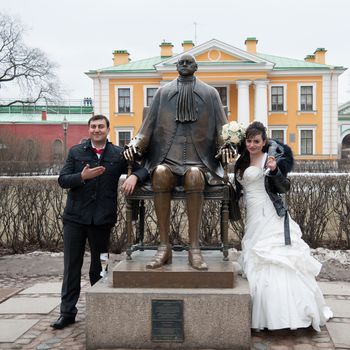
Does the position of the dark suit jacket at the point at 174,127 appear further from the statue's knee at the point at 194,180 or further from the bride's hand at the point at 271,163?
the bride's hand at the point at 271,163

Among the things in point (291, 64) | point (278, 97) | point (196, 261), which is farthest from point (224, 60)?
point (196, 261)

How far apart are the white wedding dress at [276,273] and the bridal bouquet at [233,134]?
0.29m

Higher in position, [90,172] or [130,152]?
[130,152]

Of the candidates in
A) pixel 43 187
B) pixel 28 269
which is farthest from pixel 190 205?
pixel 43 187

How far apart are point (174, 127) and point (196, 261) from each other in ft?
4.29

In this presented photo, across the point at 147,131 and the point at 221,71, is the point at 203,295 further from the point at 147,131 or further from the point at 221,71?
the point at 221,71

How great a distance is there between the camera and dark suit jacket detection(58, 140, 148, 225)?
4664mm

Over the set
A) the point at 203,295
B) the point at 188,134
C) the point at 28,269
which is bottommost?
the point at 28,269

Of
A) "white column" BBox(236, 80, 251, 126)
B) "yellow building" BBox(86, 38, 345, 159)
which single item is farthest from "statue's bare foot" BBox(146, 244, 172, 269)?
"yellow building" BBox(86, 38, 345, 159)

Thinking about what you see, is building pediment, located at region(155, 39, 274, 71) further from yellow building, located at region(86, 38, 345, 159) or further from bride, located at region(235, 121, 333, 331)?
bride, located at region(235, 121, 333, 331)

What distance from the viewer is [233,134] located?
15.5ft

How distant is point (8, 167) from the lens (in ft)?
96.8

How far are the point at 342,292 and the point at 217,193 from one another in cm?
230

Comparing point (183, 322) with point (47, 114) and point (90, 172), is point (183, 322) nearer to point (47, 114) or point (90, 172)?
point (90, 172)
